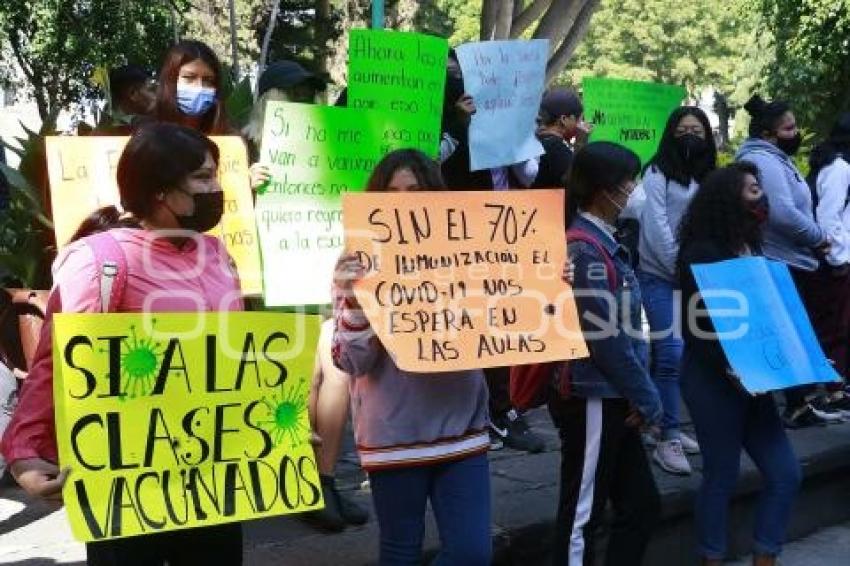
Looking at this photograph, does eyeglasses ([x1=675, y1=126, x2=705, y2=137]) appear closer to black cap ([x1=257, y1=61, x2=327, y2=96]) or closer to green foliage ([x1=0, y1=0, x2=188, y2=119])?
black cap ([x1=257, y1=61, x2=327, y2=96])

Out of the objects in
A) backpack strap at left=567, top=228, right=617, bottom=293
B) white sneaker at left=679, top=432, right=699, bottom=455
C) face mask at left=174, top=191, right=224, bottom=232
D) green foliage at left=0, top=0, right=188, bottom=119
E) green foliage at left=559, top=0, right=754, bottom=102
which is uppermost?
green foliage at left=559, top=0, right=754, bottom=102

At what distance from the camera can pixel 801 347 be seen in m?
4.07

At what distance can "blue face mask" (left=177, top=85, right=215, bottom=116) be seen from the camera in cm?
390

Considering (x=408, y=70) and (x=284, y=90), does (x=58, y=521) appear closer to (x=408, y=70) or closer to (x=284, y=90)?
(x=284, y=90)

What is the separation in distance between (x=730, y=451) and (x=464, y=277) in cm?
154

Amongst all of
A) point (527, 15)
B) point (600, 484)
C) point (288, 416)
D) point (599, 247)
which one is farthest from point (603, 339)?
point (527, 15)

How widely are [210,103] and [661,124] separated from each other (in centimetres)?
270

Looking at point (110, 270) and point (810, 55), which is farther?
point (810, 55)

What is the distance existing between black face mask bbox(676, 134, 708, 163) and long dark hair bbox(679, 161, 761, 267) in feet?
3.59

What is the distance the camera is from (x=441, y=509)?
10.0ft

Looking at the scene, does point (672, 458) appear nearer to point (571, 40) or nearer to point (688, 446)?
point (688, 446)

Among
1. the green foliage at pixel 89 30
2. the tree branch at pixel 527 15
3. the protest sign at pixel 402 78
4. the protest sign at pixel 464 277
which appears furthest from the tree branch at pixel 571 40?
the protest sign at pixel 464 277

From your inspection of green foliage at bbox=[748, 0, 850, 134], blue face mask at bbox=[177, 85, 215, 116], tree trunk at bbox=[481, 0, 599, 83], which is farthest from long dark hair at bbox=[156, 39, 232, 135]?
green foliage at bbox=[748, 0, 850, 134]

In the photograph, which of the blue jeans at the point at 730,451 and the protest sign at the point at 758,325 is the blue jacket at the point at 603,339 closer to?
the protest sign at the point at 758,325
